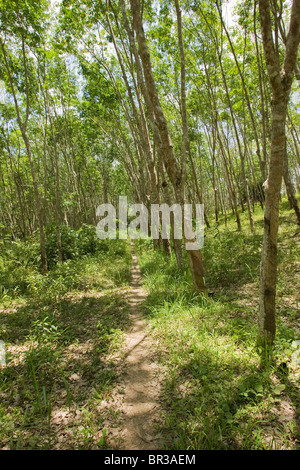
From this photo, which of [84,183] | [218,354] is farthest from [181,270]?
[84,183]

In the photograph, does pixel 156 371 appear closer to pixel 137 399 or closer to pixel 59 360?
pixel 137 399

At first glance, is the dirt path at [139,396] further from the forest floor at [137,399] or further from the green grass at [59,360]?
the green grass at [59,360]

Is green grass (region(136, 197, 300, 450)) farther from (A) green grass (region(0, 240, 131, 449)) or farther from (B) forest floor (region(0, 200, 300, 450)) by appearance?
(A) green grass (region(0, 240, 131, 449))

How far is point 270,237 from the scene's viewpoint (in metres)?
2.56

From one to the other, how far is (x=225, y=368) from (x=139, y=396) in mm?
1011

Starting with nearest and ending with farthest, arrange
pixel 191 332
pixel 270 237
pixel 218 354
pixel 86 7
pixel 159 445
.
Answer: pixel 159 445
pixel 270 237
pixel 218 354
pixel 191 332
pixel 86 7

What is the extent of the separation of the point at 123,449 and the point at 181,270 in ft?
13.6

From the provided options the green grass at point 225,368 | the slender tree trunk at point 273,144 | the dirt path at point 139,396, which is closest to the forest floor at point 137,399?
the dirt path at point 139,396

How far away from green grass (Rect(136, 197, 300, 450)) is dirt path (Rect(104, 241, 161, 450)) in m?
0.13

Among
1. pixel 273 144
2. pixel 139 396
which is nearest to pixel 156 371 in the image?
pixel 139 396

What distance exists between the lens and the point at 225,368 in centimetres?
271

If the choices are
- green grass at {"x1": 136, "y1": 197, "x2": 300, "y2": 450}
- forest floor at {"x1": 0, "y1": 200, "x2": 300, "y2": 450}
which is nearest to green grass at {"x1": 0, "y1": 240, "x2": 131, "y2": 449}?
forest floor at {"x1": 0, "y1": 200, "x2": 300, "y2": 450}

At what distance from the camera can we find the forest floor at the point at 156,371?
84.8 inches

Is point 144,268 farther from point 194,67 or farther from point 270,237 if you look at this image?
point 194,67
